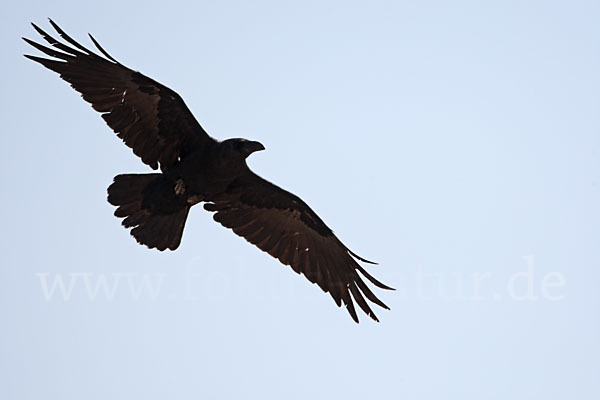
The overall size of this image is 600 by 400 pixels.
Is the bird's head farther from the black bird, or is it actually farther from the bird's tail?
the bird's tail

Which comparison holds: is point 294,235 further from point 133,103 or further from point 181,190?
point 133,103

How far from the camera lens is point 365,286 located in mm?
16047

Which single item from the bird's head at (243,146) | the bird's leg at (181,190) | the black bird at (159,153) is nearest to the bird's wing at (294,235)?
the black bird at (159,153)

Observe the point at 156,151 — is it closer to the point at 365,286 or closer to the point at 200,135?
the point at 200,135

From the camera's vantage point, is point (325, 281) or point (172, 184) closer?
point (172, 184)

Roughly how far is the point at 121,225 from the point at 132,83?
164 cm

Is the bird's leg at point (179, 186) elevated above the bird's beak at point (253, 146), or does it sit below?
below

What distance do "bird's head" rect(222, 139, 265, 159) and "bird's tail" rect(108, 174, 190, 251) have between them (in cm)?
85

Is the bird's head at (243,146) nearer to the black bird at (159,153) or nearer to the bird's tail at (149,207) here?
the black bird at (159,153)

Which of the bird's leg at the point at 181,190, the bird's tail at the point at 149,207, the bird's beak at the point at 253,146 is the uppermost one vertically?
the bird's beak at the point at 253,146

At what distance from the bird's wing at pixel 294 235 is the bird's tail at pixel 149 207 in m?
0.86

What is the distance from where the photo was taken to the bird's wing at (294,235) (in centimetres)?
1573

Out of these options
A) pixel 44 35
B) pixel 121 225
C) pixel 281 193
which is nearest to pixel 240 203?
pixel 281 193

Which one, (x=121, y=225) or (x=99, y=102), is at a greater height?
(x=99, y=102)
